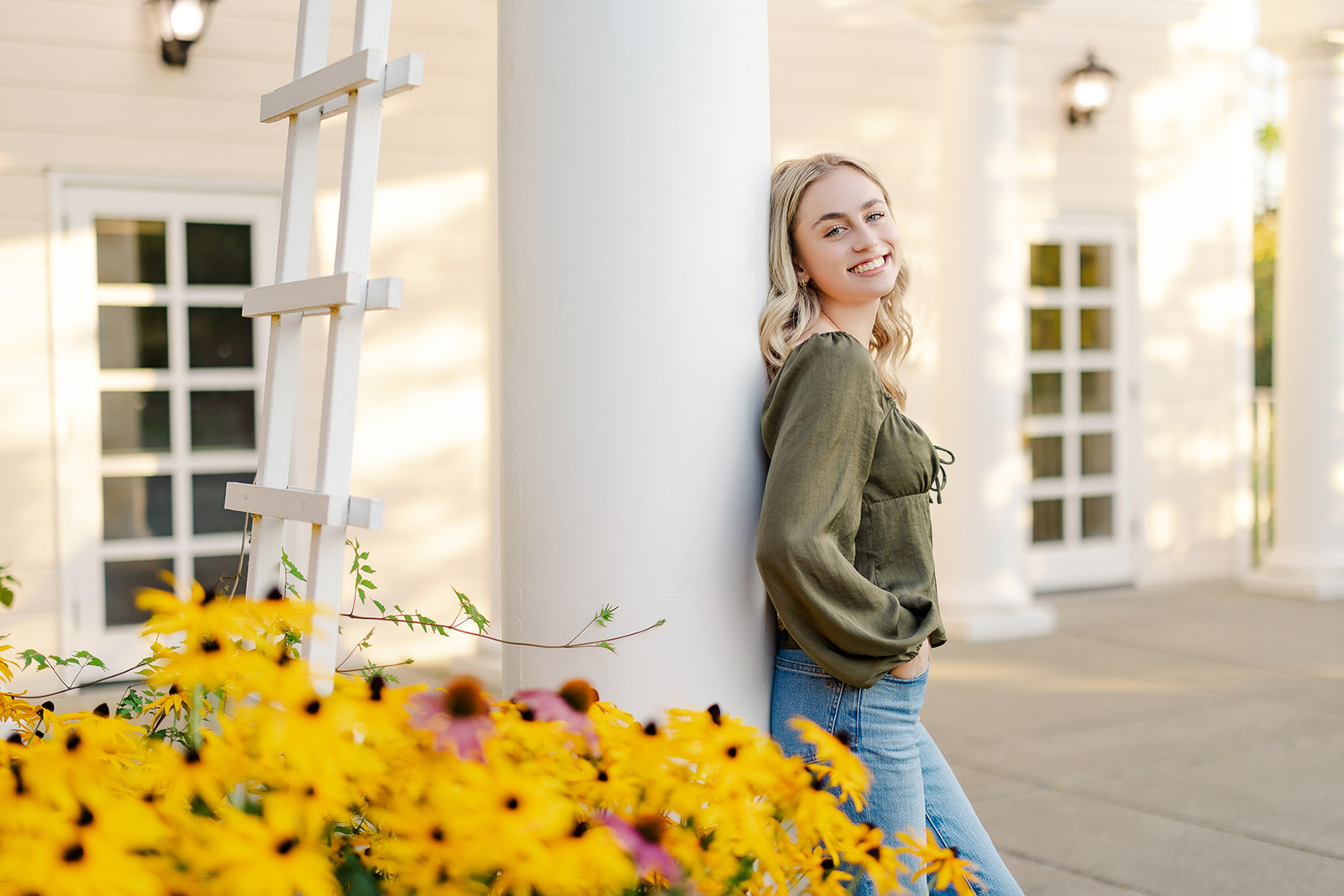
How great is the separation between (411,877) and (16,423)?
16.5ft

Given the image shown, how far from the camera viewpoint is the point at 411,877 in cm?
83

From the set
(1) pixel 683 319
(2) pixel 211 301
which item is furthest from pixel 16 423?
(1) pixel 683 319

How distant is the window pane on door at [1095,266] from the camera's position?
745 centimetres

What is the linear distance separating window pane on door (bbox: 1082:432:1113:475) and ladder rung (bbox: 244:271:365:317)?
21.3ft

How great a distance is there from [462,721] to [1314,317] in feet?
23.4

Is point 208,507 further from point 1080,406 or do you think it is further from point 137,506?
point 1080,406

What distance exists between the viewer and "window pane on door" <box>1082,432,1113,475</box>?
24.6 feet

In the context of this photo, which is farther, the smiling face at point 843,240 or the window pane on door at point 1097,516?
the window pane on door at point 1097,516

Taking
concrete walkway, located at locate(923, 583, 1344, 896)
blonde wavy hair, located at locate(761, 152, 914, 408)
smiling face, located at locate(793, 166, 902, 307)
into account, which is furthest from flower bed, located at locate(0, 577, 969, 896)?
concrete walkway, located at locate(923, 583, 1344, 896)

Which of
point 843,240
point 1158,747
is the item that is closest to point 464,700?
point 843,240

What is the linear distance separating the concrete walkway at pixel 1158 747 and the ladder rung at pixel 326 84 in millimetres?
2393

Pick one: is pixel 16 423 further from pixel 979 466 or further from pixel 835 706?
pixel 835 706

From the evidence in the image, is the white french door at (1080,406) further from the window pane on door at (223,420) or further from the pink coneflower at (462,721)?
the pink coneflower at (462,721)

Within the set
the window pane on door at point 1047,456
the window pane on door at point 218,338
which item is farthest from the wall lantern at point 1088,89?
the window pane on door at point 218,338
